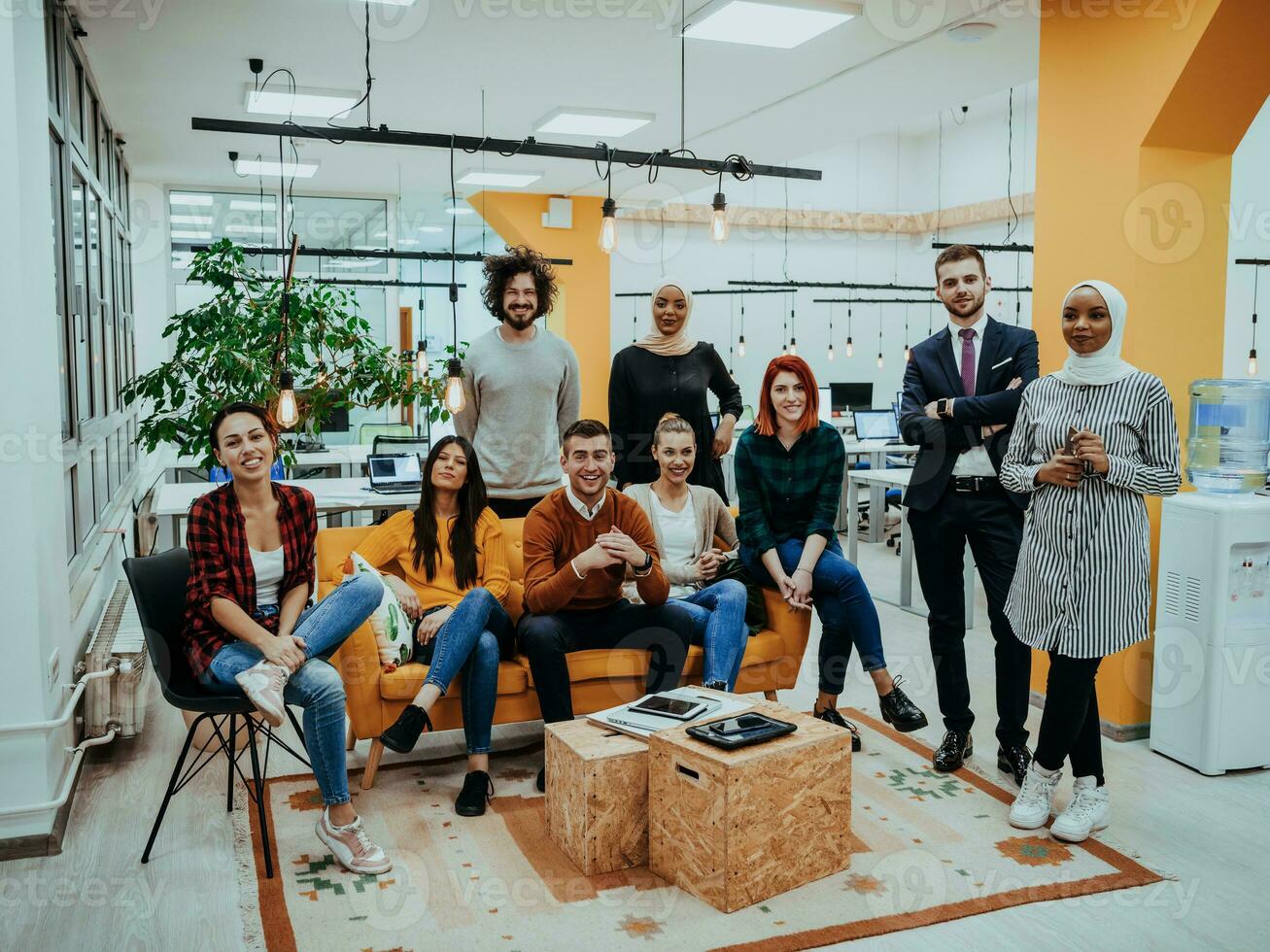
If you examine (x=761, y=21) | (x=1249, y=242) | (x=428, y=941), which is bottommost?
(x=428, y=941)

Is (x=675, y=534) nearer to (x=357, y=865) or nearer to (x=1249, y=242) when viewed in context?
(x=357, y=865)

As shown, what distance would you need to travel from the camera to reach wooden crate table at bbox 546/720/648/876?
9.91ft

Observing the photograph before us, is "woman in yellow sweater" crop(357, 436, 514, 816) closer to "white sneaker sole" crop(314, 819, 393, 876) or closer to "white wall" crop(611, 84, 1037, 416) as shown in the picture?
"white sneaker sole" crop(314, 819, 393, 876)

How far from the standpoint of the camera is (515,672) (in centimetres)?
375

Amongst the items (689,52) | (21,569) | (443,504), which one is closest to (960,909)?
(443,504)

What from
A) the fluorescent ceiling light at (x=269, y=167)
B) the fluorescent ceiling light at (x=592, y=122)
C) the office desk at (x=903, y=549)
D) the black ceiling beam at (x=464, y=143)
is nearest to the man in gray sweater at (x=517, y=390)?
the black ceiling beam at (x=464, y=143)

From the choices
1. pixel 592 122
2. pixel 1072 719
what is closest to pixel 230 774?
pixel 1072 719

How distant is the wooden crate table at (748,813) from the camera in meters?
2.80

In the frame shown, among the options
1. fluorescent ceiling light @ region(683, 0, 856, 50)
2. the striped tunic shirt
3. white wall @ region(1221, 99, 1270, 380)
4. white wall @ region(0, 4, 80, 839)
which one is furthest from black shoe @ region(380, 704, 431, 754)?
white wall @ region(1221, 99, 1270, 380)

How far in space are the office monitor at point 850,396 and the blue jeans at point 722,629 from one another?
901cm

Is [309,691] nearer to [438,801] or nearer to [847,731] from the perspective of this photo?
[438,801]

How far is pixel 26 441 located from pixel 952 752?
320 centimetres

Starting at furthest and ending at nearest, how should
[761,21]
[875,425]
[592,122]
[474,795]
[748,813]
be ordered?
[875,425] → [592,122] → [761,21] → [474,795] → [748,813]

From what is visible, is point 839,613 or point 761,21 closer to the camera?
point 839,613
